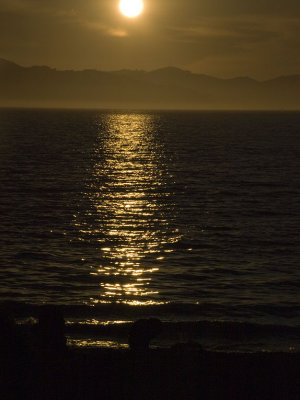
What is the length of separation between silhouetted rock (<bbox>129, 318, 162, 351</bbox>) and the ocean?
2.93 metres

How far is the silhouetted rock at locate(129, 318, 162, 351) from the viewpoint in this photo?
2115 cm

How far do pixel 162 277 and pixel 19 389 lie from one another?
1548 cm

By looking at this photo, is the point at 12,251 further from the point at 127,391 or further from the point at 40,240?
the point at 127,391

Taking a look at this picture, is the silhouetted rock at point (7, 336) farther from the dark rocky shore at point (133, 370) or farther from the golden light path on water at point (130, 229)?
the golden light path on water at point (130, 229)

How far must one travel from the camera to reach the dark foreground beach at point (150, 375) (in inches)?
699

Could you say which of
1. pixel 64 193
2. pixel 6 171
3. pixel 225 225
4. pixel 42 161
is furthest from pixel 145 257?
pixel 42 161

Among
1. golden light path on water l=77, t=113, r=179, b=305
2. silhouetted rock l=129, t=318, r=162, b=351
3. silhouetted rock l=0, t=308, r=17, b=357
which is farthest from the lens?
golden light path on water l=77, t=113, r=179, b=305

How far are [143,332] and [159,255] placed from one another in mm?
15988

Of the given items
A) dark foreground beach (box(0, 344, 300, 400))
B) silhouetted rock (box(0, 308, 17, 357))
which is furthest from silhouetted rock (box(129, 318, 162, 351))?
silhouetted rock (box(0, 308, 17, 357))

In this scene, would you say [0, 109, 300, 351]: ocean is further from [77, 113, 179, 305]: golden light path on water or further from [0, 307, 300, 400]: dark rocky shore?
[0, 307, 300, 400]: dark rocky shore

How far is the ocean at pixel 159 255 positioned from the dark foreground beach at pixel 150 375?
3175 mm

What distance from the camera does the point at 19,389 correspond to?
17.8 m

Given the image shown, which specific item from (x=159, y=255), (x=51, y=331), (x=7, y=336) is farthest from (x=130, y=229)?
(x=7, y=336)

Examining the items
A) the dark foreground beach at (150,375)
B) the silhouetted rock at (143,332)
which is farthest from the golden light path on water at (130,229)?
the dark foreground beach at (150,375)
